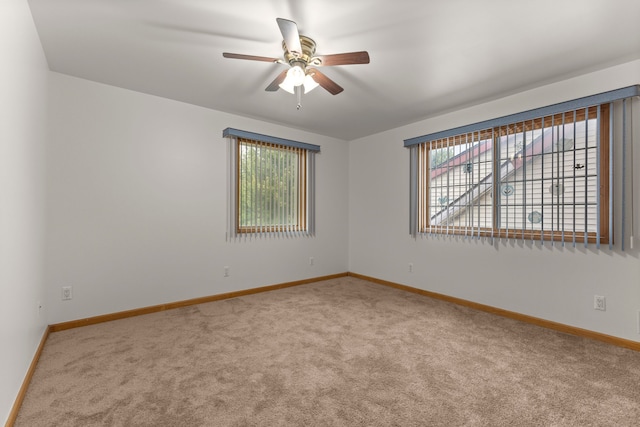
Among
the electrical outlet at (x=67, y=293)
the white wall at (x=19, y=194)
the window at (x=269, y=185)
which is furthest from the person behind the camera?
the window at (x=269, y=185)

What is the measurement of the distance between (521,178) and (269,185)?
2982 millimetres

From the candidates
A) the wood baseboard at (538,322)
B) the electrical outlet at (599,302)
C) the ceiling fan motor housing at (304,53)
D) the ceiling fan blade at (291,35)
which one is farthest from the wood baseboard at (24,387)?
the electrical outlet at (599,302)

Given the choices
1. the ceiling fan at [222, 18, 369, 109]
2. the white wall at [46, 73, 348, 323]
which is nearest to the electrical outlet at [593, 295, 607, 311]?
the ceiling fan at [222, 18, 369, 109]

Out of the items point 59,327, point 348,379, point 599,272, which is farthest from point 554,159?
point 59,327

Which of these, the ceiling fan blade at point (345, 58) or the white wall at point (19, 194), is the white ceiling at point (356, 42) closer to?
the ceiling fan blade at point (345, 58)

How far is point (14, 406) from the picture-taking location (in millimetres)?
1548

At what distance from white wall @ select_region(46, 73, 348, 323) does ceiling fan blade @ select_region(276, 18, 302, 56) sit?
2013 mm

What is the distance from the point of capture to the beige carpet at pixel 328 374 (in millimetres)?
1565

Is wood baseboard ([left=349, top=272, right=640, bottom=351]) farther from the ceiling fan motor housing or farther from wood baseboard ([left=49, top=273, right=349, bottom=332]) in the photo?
the ceiling fan motor housing

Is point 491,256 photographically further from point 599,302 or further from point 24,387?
point 24,387

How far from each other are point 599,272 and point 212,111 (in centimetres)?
431

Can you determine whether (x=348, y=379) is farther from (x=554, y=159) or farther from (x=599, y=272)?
(x=554, y=159)

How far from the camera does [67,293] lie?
8.93ft

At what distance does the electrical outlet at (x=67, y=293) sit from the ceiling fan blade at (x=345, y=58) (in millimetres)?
3027
